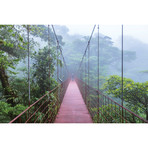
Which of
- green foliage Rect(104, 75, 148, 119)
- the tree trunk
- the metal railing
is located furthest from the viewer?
green foliage Rect(104, 75, 148, 119)

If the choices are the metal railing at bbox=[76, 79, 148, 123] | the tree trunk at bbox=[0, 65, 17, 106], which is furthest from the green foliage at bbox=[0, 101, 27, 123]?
the metal railing at bbox=[76, 79, 148, 123]

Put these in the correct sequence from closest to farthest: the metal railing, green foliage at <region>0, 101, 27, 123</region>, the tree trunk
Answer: the metal railing < green foliage at <region>0, 101, 27, 123</region> < the tree trunk

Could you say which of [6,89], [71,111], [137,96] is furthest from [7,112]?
[137,96]

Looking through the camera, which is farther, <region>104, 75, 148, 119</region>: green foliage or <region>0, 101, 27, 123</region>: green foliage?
<region>104, 75, 148, 119</region>: green foliage

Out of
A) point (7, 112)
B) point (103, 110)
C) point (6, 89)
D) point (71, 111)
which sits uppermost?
point (6, 89)

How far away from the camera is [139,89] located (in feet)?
11.9

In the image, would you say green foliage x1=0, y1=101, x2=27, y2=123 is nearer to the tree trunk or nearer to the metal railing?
the tree trunk

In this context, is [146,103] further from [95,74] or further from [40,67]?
[95,74]

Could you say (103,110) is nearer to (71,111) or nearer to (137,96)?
(71,111)

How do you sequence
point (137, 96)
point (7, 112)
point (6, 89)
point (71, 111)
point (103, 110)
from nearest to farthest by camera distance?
1. point (103, 110)
2. point (7, 112)
3. point (71, 111)
4. point (6, 89)
5. point (137, 96)

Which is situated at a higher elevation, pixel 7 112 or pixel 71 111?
pixel 7 112

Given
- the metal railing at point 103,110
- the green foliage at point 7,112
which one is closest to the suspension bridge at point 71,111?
the metal railing at point 103,110

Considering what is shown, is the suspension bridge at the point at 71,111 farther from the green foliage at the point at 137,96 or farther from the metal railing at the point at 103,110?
the green foliage at the point at 137,96
